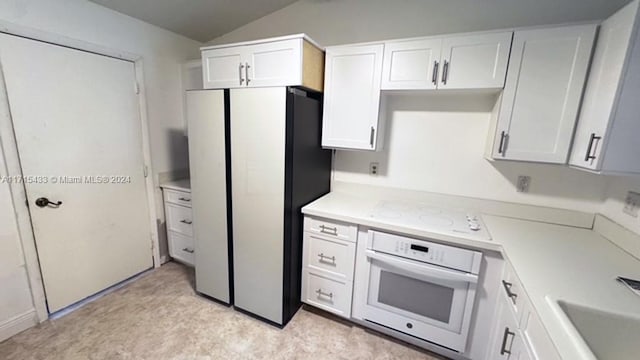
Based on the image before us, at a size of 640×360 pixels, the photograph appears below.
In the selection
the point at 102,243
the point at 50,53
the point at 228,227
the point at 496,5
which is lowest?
the point at 102,243

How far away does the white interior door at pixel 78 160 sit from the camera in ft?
5.53

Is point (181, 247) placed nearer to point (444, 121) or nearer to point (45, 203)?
point (45, 203)

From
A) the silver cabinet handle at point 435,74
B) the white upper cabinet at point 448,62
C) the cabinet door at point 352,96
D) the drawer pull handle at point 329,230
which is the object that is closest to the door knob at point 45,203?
the drawer pull handle at point 329,230

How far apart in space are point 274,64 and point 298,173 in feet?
2.50

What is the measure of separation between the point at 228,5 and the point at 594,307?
2.93 metres

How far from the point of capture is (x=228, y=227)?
1.95 m

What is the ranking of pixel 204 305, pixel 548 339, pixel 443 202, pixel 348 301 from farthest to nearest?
pixel 204 305 → pixel 443 202 → pixel 348 301 → pixel 548 339

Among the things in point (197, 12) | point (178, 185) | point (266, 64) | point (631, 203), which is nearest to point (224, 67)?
point (266, 64)

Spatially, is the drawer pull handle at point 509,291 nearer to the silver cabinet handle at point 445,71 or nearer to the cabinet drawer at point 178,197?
the silver cabinet handle at point 445,71

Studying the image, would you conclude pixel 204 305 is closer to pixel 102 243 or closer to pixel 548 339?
pixel 102 243

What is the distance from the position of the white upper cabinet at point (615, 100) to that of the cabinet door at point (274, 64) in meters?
1.57

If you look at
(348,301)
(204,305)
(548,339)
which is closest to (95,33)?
(204,305)

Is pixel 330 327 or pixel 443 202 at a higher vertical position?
pixel 443 202

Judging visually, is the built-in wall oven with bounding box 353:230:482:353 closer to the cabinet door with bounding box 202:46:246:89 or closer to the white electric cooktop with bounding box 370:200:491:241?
the white electric cooktop with bounding box 370:200:491:241
